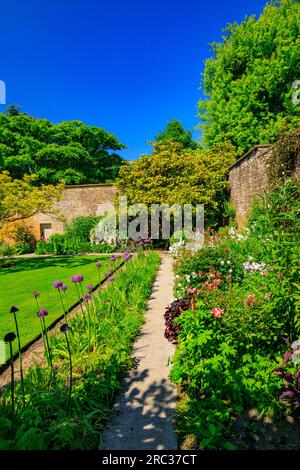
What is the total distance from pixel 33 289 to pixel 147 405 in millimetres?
5322

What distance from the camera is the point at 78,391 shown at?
7.94 feet

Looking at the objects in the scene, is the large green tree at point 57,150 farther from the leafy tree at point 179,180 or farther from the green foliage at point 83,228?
the leafy tree at point 179,180

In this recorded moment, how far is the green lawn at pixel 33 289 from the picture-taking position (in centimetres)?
448

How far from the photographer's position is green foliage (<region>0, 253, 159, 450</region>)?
75.0 inches

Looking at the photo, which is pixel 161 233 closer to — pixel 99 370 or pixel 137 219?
pixel 137 219

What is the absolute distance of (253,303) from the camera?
104 inches

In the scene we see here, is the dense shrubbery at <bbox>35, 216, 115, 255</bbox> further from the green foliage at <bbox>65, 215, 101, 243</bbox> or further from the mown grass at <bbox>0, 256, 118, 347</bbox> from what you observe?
the mown grass at <bbox>0, 256, 118, 347</bbox>

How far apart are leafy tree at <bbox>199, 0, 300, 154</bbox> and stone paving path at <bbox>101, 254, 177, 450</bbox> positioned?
14775 millimetres

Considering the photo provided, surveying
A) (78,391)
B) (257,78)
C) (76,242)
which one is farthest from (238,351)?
(257,78)

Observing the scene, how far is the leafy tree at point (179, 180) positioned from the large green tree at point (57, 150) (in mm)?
12846

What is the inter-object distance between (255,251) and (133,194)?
29.3 feet

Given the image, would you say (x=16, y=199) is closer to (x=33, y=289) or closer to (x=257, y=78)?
(x=33, y=289)

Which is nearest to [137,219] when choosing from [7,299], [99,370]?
[7,299]

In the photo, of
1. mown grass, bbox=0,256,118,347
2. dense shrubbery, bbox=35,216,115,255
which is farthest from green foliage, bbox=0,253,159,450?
dense shrubbery, bbox=35,216,115,255
